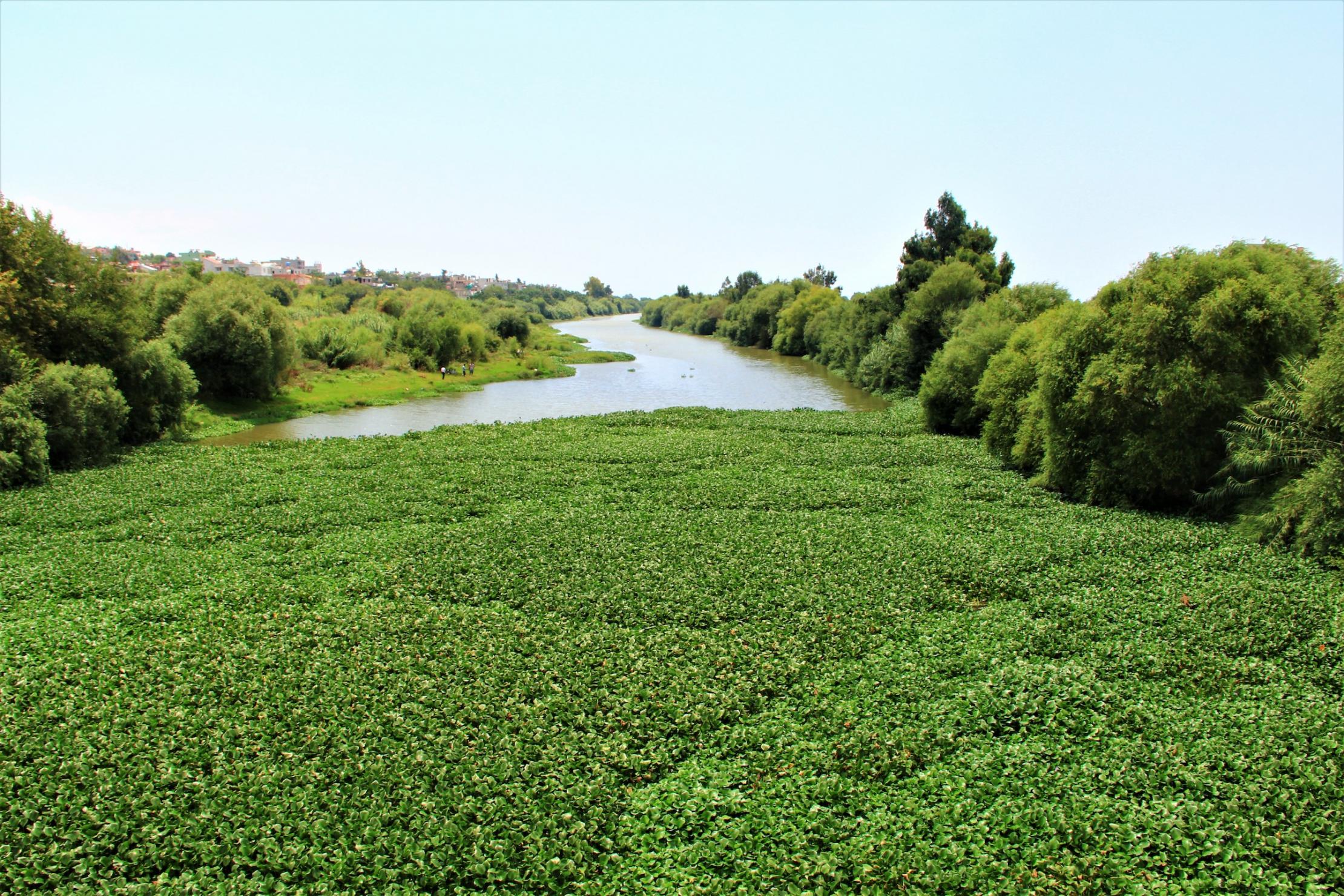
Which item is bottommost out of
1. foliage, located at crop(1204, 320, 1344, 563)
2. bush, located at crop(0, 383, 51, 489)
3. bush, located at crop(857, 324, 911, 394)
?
bush, located at crop(0, 383, 51, 489)

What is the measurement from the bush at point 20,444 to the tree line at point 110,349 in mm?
29

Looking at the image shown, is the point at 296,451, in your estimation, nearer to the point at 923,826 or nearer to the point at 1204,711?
the point at 923,826

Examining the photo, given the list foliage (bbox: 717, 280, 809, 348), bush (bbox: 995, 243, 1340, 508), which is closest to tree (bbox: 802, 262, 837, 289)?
foliage (bbox: 717, 280, 809, 348)

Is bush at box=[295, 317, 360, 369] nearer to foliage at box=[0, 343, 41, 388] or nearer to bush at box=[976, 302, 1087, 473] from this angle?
foliage at box=[0, 343, 41, 388]

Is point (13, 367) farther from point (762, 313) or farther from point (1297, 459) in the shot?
point (762, 313)

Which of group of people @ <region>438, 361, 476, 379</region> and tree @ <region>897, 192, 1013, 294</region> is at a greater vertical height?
tree @ <region>897, 192, 1013, 294</region>

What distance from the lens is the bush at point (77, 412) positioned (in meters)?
24.1

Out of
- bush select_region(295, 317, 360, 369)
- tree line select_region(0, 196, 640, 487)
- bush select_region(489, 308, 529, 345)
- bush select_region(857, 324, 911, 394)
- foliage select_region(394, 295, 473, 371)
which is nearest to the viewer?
tree line select_region(0, 196, 640, 487)

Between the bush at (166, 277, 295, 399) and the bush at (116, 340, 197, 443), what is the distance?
7.34m

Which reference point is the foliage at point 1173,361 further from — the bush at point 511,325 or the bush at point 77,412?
the bush at point 511,325

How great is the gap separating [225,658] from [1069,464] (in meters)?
23.2

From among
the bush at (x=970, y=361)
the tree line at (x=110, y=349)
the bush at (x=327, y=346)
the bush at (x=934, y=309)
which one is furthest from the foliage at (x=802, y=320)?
the tree line at (x=110, y=349)

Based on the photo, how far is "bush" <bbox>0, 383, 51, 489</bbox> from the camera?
70.8 ft

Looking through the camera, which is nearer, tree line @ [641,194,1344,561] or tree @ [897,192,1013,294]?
tree line @ [641,194,1344,561]
